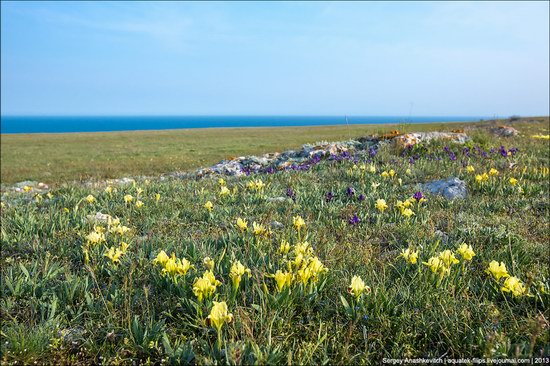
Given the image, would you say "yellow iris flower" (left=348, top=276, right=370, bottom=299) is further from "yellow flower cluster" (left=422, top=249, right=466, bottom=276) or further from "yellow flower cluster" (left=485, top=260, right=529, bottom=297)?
"yellow flower cluster" (left=485, top=260, right=529, bottom=297)

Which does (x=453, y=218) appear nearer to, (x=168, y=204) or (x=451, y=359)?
(x=451, y=359)

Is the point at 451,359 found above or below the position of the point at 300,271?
below

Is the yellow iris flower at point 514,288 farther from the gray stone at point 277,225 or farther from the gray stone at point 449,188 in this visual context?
the gray stone at point 449,188

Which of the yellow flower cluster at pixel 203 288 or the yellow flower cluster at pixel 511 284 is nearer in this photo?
the yellow flower cluster at pixel 203 288

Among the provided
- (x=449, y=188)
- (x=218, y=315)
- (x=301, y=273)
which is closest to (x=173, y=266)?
(x=218, y=315)

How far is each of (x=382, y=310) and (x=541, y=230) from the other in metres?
3.22

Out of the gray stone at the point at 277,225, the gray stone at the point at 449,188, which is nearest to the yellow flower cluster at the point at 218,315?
the gray stone at the point at 277,225

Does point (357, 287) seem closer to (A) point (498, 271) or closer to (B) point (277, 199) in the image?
(A) point (498, 271)

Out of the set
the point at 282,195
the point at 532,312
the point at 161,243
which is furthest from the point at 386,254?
the point at 282,195

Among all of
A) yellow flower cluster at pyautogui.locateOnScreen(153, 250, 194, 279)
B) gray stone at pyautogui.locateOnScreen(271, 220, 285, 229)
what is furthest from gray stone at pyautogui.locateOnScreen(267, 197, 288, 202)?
yellow flower cluster at pyautogui.locateOnScreen(153, 250, 194, 279)

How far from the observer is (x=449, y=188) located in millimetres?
6859

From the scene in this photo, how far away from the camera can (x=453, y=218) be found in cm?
539

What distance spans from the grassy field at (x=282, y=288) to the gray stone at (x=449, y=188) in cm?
65

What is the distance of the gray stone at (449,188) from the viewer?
21.9 feet
